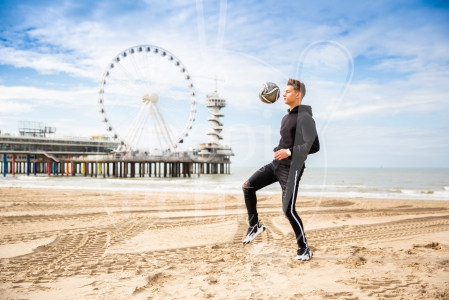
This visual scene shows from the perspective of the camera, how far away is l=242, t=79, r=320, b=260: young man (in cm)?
361

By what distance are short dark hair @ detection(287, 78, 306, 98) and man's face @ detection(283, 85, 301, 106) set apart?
0.11 feet

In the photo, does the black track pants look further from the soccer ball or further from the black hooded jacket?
the soccer ball

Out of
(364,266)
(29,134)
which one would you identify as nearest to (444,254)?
(364,266)

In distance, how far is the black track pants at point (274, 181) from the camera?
3.78 meters

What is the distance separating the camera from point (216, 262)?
3.72 metres

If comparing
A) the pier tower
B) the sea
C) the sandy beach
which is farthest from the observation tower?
the sandy beach

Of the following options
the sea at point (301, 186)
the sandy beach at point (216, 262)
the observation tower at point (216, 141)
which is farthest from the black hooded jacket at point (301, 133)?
the observation tower at point (216, 141)

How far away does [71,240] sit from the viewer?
5.05m

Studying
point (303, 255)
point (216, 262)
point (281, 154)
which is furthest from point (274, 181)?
point (216, 262)

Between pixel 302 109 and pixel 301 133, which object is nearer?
pixel 301 133

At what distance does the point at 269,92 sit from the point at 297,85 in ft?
1.27

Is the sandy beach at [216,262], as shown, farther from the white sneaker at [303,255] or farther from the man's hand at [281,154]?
the man's hand at [281,154]

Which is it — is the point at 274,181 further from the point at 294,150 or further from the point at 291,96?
the point at 291,96

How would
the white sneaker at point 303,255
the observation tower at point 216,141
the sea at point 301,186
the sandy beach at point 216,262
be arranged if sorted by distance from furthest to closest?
1. the observation tower at point 216,141
2. the sea at point 301,186
3. the white sneaker at point 303,255
4. the sandy beach at point 216,262
